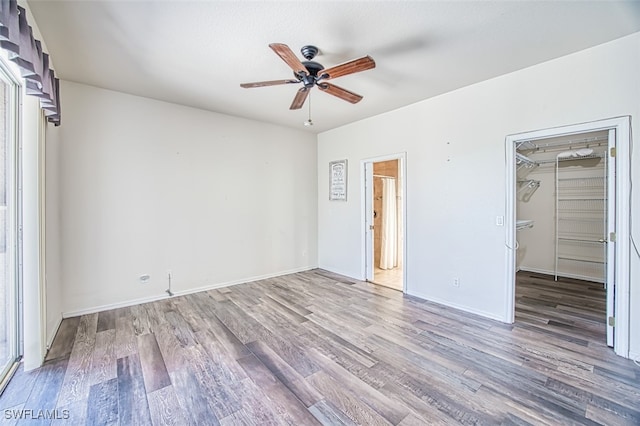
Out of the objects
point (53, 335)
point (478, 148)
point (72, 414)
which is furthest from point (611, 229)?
point (53, 335)

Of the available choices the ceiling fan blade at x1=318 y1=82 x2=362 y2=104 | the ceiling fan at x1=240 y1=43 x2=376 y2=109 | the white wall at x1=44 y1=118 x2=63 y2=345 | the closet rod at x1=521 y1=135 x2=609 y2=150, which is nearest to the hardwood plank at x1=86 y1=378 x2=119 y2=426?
the white wall at x1=44 y1=118 x2=63 y2=345

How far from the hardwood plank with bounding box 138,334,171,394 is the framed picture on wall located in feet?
11.6

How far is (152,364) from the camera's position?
2.33 m

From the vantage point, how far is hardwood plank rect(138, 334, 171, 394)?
2.08 meters

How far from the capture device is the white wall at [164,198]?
10.9 ft

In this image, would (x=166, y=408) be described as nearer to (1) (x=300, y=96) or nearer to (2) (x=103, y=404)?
(2) (x=103, y=404)

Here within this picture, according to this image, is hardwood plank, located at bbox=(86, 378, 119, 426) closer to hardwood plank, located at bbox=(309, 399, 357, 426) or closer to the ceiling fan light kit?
hardwood plank, located at bbox=(309, 399, 357, 426)

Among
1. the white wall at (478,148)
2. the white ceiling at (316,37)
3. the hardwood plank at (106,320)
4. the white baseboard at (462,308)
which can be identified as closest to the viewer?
the white ceiling at (316,37)

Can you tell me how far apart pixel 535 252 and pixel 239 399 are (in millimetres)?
5908

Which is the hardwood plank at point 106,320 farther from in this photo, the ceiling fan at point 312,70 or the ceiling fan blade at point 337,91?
the ceiling fan blade at point 337,91

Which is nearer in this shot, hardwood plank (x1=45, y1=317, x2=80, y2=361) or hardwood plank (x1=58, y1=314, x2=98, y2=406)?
hardwood plank (x1=58, y1=314, x2=98, y2=406)

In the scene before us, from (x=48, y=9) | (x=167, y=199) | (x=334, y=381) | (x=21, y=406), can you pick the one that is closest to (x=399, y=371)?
(x=334, y=381)

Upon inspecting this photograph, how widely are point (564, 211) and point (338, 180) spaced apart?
4154 millimetres

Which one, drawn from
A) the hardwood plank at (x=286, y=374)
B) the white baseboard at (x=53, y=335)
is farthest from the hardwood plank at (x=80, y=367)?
the hardwood plank at (x=286, y=374)
